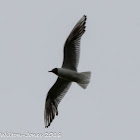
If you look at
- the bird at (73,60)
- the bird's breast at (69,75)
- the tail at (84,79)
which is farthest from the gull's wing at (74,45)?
the tail at (84,79)

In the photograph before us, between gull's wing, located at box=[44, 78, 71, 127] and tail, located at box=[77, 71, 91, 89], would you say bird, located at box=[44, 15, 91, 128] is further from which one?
gull's wing, located at box=[44, 78, 71, 127]

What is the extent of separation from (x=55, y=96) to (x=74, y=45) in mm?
1207

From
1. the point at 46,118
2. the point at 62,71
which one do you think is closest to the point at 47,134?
the point at 46,118

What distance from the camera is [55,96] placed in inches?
460

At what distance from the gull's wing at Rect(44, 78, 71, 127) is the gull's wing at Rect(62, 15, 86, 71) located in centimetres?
55

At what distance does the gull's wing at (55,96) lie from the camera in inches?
457

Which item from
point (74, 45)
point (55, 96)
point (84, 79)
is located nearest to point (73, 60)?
point (74, 45)

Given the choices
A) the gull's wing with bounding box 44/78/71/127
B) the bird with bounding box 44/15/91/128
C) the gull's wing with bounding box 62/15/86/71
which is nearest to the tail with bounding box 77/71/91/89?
the bird with bounding box 44/15/91/128

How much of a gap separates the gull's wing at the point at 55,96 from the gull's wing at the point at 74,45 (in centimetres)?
55

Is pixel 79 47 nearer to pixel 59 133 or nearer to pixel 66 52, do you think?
pixel 66 52

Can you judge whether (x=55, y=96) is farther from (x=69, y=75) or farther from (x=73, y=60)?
(x=73, y=60)

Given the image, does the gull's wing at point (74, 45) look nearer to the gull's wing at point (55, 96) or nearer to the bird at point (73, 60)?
the bird at point (73, 60)

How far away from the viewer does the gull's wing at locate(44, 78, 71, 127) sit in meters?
11.6

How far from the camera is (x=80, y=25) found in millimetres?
11133
